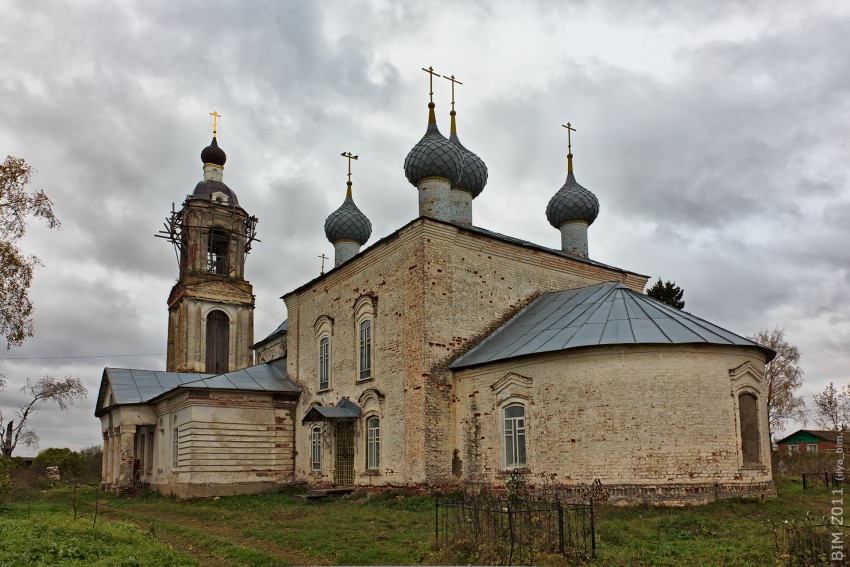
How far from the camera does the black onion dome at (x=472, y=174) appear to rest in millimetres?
21219

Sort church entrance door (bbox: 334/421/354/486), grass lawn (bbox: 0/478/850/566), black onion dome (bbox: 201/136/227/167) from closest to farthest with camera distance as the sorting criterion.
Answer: grass lawn (bbox: 0/478/850/566) → church entrance door (bbox: 334/421/354/486) → black onion dome (bbox: 201/136/227/167)

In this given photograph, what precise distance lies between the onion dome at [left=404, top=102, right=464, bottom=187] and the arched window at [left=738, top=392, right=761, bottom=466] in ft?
31.1

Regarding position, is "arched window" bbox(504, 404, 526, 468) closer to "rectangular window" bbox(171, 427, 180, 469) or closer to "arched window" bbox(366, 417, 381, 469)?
"arched window" bbox(366, 417, 381, 469)

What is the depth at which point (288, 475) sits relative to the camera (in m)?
21.5

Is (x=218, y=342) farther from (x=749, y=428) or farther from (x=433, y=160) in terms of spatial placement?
(x=749, y=428)

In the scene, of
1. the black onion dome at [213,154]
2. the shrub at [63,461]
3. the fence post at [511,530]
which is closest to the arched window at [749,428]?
the fence post at [511,530]

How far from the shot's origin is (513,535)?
321 inches

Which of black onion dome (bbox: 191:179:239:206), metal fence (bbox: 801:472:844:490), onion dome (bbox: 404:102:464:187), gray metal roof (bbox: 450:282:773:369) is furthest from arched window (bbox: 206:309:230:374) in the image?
metal fence (bbox: 801:472:844:490)

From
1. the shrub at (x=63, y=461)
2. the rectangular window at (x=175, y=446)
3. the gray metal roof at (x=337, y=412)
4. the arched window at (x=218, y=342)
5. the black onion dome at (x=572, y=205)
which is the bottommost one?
the shrub at (x=63, y=461)

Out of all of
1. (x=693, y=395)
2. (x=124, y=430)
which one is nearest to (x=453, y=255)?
(x=693, y=395)

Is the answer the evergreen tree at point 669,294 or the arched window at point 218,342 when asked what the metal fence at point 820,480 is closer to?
the evergreen tree at point 669,294

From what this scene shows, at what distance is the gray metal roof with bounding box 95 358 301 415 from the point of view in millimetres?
21375

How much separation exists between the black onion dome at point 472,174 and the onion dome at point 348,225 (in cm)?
503

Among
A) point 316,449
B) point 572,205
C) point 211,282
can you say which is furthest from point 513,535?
point 211,282
